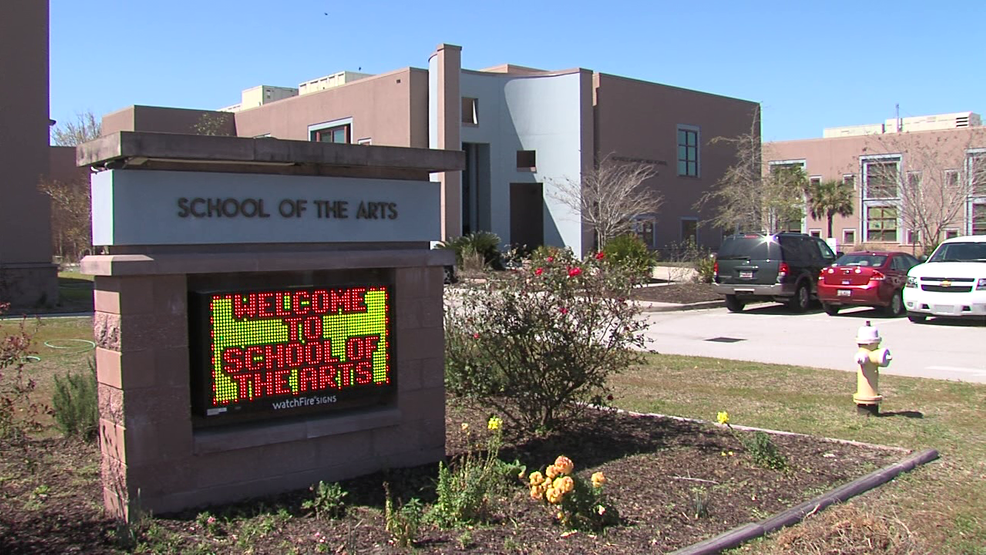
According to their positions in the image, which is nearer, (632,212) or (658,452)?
(658,452)

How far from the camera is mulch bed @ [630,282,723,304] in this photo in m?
24.2

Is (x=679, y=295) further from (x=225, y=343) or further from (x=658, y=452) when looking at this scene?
(x=225, y=343)

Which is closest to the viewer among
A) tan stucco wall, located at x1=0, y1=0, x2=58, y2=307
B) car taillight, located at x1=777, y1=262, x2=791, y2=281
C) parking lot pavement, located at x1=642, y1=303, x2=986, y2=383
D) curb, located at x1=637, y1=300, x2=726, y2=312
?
parking lot pavement, located at x1=642, y1=303, x2=986, y2=383

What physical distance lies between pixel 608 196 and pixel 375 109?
12.5m

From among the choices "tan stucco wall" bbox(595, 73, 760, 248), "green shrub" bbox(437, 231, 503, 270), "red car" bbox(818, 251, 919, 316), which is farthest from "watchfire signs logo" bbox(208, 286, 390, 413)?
"tan stucco wall" bbox(595, 73, 760, 248)

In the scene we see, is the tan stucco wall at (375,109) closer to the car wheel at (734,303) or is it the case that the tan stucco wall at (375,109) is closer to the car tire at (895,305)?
the car wheel at (734,303)

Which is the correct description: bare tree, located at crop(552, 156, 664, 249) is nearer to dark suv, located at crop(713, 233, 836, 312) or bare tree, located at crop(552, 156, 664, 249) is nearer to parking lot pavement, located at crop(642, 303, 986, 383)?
dark suv, located at crop(713, 233, 836, 312)

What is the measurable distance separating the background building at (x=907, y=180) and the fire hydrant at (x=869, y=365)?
105 ft

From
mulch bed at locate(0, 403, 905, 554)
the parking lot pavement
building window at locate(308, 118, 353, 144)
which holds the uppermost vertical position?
building window at locate(308, 118, 353, 144)

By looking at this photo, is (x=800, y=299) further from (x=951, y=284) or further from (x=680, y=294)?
(x=680, y=294)

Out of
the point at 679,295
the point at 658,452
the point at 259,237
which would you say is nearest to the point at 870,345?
the point at 658,452

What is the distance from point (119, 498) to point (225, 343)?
1048 mm

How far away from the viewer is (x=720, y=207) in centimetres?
4900

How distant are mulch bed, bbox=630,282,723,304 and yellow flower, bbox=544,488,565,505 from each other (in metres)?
18.5
